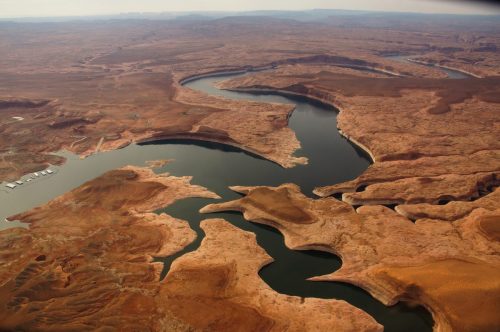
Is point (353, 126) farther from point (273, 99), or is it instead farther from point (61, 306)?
point (61, 306)

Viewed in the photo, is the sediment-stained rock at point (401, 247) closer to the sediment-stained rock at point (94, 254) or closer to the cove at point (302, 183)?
the cove at point (302, 183)

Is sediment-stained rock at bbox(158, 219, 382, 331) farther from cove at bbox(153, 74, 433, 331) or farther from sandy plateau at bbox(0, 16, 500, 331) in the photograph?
cove at bbox(153, 74, 433, 331)

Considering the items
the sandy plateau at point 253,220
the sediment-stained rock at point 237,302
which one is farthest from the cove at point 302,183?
the sediment-stained rock at point 237,302

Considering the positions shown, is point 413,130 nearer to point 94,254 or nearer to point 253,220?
point 253,220

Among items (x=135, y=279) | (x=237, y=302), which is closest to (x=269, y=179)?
(x=237, y=302)

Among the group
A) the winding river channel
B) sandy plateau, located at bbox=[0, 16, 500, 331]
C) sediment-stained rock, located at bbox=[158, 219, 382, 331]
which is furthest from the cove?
sediment-stained rock, located at bbox=[158, 219, 382, 331]
